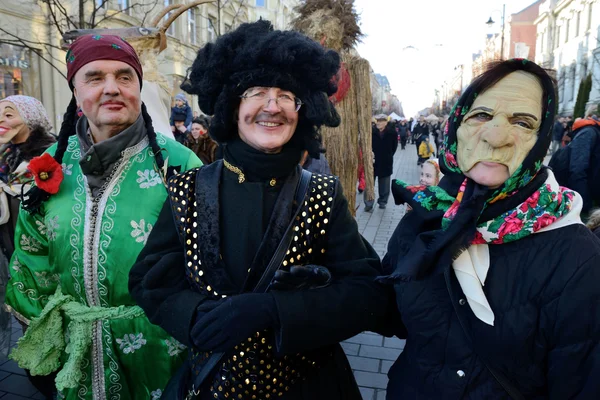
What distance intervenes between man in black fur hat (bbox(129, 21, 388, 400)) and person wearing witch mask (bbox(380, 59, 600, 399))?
9.5 inches

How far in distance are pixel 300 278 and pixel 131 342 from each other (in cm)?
97

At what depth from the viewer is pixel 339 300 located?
1.43m

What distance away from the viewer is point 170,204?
1.61 m

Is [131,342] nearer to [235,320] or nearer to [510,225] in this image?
[235,320]

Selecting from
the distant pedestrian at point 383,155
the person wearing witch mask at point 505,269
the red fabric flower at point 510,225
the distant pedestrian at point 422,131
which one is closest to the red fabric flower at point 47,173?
the person wearing witch mask at point 505,269

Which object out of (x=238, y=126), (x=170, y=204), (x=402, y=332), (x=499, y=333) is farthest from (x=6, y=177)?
(x=499, y=333)

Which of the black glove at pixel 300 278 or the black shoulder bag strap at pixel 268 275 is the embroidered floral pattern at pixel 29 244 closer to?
the black shoulder bag strap at pixel 268 275

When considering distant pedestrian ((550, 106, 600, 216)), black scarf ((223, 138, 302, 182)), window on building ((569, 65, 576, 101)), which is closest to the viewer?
black scarf ((223, 138, 302, 182))

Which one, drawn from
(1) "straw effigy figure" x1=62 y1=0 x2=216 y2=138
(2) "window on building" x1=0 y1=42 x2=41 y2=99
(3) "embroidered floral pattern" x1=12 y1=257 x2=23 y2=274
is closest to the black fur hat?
(3) "embroidered floral pattern" x1=12 y1=257 x2=23 y2=274

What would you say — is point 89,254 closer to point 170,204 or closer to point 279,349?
point 170,204

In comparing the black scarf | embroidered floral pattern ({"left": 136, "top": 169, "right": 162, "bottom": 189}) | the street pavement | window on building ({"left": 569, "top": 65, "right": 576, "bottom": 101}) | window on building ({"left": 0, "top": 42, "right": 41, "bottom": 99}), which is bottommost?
the street pavement

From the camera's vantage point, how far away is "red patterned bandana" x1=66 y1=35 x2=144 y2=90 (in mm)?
1910

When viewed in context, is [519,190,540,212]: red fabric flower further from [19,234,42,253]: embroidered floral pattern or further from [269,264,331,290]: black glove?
[19,234,42,253]: embroidered floral pattern

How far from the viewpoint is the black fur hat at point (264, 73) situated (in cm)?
148
